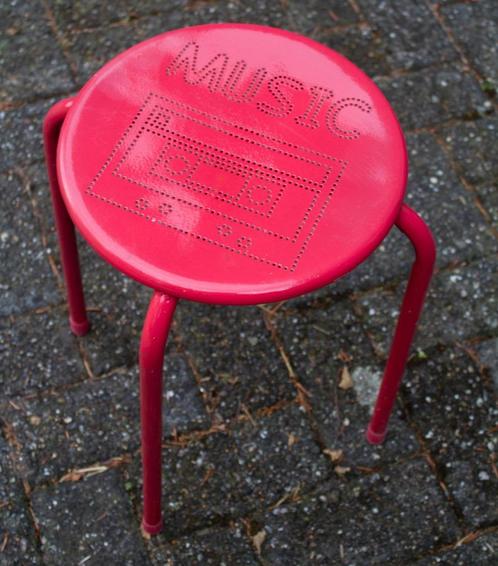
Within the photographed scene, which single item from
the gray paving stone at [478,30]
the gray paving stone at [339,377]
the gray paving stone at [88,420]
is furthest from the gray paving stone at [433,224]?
the gray paving stone at [88,420]

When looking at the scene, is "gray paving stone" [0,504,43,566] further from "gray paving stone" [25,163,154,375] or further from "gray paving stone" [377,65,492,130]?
"gray paving stone" [377,65,492,130]

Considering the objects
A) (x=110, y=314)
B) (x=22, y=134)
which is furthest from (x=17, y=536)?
(x=22, y=134)

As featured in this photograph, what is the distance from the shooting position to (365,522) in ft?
7.18

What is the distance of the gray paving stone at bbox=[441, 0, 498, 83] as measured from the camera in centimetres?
302

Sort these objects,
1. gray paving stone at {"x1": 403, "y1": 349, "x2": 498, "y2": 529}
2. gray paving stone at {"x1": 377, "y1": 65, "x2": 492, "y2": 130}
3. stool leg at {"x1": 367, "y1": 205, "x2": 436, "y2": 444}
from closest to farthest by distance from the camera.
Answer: stool leg at {"x1": 367, "y1": 205, "x2": 436, "y2": 444} → gray paving stone at {"x1": 403, "y1": 349, "x2": 498, "y2": 529} → gray paving stone at {"x1": 377, "y1": 65, "x2": 492, "y2": 130}

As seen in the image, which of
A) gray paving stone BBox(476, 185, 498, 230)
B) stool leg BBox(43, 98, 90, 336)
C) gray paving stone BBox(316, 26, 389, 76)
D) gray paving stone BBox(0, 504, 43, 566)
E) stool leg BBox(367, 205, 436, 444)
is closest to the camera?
stool leg BBox(367, 205, 436, 444)

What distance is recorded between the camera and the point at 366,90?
191 centimetres

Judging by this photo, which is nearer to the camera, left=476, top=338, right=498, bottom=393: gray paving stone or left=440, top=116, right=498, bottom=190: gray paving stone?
left=476, top=338, right=498, bottom=393: gray paving stone

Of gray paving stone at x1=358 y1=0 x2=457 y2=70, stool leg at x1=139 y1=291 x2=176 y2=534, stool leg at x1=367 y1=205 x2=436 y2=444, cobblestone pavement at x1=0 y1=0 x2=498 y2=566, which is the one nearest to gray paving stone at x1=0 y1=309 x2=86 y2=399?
cobblestone pavement at x1=0 y1=0 x2=498 y2=566

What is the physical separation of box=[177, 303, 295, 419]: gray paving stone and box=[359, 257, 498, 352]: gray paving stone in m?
0.28

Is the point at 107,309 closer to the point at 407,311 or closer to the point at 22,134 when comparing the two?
the point at 22,134

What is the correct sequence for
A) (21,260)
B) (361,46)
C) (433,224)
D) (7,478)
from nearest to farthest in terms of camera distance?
1. (7,478)
2. (21,260)
3. (433,224)
4. (361,46)

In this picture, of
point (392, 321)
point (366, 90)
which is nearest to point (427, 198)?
point (392, 321)

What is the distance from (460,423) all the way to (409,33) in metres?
1.37
